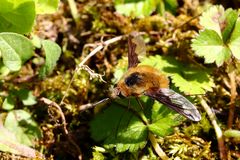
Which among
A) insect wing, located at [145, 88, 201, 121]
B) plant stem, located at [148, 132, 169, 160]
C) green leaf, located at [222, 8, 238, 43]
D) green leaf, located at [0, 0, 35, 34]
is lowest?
plant stem, located at [148, 132, 169, 160]

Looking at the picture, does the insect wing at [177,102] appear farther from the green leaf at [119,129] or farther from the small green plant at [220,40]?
the small green plant at [220,40]

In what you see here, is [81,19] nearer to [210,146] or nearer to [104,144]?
[104,144]

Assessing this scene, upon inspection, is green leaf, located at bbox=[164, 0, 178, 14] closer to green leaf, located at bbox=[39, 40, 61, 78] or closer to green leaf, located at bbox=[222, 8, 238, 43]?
green leaf, located at bbox=[222, 8, 238, 43]

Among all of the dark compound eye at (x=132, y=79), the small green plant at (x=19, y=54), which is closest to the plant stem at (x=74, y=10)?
Answer: the small green plant at (x=19, y=54)

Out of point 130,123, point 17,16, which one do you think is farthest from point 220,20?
point 17,16

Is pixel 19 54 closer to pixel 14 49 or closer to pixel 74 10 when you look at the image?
pixel 14 49

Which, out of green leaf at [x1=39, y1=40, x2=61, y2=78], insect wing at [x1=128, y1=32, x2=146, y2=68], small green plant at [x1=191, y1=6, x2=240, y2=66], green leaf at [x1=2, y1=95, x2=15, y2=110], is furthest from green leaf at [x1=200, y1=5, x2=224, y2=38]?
green leaf at [x1=2, y1=95, x2=15, y2=110]
